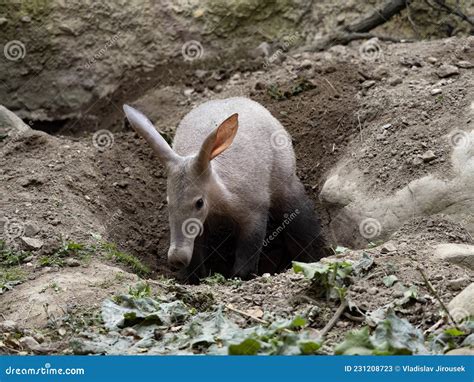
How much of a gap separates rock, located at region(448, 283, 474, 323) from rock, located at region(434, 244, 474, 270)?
0.90 metres

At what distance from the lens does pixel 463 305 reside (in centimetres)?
508

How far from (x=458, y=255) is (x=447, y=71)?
315 centimetres

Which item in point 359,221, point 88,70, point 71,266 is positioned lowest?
point 359,221

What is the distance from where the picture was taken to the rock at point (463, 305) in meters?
5.01

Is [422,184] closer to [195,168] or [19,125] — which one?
[195,168]

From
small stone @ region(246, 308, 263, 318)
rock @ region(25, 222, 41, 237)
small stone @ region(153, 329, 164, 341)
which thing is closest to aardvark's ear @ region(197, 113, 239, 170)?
rock @ region(25, 222, 41, 237)

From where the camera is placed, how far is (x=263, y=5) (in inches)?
404

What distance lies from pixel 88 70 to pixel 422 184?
4.35m

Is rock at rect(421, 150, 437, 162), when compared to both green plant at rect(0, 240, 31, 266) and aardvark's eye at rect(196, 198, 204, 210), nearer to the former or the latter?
aardvark's eye at rect(196, 198, 204, 210)

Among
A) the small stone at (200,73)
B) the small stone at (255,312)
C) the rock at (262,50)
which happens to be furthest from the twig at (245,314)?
the rock at (262,50)

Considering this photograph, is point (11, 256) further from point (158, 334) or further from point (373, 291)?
point (373, 291)

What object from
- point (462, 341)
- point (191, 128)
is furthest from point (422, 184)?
point (462, 341)

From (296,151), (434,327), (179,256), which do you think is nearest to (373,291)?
(434,327)

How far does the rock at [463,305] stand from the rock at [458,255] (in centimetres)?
90
